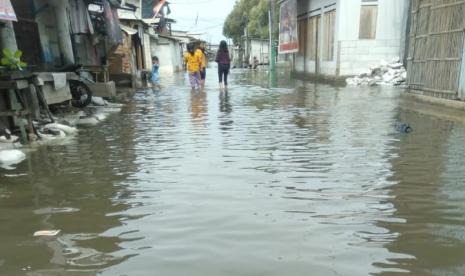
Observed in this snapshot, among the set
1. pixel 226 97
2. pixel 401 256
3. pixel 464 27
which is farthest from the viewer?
pixel 226 97

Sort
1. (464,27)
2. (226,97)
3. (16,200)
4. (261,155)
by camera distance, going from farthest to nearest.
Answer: (226,97), (464,27), (261,155), (16,200)

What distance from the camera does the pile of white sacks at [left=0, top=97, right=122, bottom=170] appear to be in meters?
6.06

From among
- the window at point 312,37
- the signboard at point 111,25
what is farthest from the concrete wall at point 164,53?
the signboard at point 111,25

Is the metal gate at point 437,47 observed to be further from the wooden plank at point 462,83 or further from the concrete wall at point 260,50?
the concrete wall at point 260,50

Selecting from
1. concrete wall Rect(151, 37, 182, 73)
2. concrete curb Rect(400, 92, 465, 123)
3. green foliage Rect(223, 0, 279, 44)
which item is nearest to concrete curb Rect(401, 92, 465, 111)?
concrete curb Rect(400, 92, 465, 123)

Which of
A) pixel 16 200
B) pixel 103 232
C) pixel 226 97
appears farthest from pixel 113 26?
pixel 103 232

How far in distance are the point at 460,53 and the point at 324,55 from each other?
44.1 ft

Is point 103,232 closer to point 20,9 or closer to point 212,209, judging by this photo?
point 212,209

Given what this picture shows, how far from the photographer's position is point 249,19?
62.2 meters

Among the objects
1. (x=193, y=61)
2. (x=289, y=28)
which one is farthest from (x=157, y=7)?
(x=193, y=61)

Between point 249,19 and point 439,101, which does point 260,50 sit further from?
point 439,101

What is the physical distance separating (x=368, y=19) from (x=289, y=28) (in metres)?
11.2

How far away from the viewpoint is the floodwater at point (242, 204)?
9.91 feet

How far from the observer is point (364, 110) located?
10625 mm
